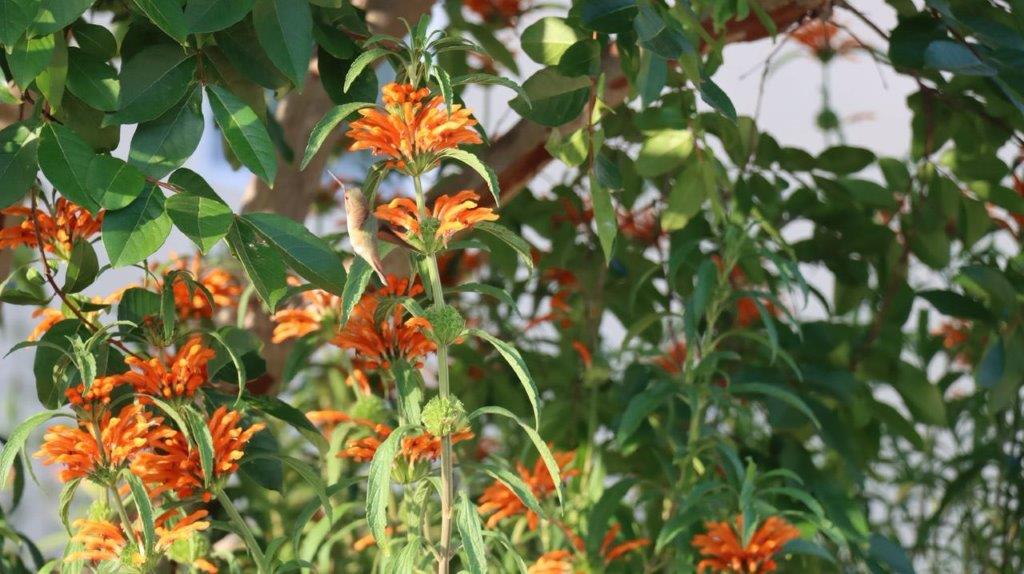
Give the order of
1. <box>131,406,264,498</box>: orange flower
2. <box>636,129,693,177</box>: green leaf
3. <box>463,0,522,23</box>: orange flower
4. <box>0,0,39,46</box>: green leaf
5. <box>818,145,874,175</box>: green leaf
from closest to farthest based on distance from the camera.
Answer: <box>0,0,39,46</box>: green leaf < <box>131,406,264,498</box>: orange flower < <box>636,129,693,177</box>: green leaf < <box>818,145,874,175</box>: green leaf < <box>463,0,522,23</box>: orange flower

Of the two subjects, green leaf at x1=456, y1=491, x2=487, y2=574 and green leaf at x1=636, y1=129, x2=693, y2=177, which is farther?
green leaf at x1=636, y1=129, x2=693, y2=177

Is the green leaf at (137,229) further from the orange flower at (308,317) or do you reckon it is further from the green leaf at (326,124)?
the orange flower at (308,317)

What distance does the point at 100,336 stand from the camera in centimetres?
54

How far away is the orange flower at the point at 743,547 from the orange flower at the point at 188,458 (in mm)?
279

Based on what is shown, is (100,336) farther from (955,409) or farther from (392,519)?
(955,409)

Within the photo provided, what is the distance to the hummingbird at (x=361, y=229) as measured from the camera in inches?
19.0

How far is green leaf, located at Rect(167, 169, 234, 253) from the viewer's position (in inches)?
19.3

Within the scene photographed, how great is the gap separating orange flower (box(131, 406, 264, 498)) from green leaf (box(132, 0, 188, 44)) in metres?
0.17

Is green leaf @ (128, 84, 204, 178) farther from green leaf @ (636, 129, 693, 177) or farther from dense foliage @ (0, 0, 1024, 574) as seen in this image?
green leaf @ (636, 129, 693, 177)

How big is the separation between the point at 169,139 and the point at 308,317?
9.8 inches

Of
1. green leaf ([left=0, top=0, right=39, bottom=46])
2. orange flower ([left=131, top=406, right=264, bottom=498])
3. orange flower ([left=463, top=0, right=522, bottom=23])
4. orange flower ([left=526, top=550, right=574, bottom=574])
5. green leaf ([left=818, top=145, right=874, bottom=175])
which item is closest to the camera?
green leaf ([left=0, top=0, right=39, bottom=46])

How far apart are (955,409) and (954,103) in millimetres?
330

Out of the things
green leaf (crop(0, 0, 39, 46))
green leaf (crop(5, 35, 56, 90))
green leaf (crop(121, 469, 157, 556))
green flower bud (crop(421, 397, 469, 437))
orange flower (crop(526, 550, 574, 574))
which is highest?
green leaf (crop(0, 0, 39, 46))

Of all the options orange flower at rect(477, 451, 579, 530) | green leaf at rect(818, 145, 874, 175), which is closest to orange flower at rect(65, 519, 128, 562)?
orange flower at rect(477, 451, 579, 530)
